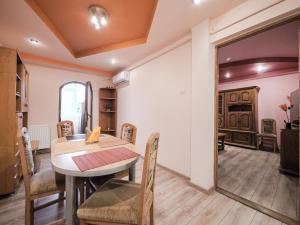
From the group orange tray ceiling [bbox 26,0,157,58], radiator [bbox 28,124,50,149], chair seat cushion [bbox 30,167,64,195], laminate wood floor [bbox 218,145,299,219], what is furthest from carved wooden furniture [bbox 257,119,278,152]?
radiator [bbox 28,124,50,149]

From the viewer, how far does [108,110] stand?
4.84 metres

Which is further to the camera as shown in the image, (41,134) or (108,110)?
(108,110)

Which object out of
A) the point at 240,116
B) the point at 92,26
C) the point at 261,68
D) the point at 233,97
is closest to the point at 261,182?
the point at 240,116

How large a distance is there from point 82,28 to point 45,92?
241 centimetres

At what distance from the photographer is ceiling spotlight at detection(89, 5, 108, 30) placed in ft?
6.47

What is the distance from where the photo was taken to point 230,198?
74.6 inches

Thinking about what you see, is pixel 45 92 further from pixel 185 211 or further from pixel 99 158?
pixel 185 211

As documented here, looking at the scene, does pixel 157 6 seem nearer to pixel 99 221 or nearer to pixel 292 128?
pixel 99 221

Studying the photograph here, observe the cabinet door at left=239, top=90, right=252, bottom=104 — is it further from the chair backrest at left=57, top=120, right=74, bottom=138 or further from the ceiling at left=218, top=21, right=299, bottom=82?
the chair backrest at left=57, top=120, right=74, bottom=138

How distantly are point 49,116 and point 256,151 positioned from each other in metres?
6.31

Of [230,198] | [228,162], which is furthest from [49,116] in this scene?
[228,162]

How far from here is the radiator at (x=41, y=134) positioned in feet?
12.0

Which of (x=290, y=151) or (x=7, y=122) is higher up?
(x=7, y=122)

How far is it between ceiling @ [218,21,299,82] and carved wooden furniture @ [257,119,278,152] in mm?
1582
